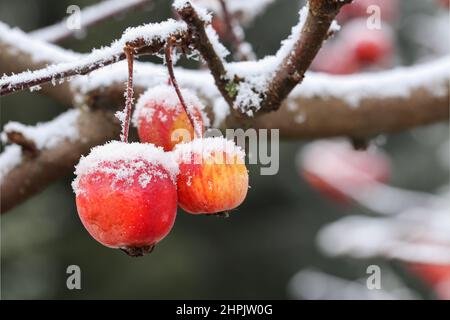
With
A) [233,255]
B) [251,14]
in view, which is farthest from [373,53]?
[233,255]

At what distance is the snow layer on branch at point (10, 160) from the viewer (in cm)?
99

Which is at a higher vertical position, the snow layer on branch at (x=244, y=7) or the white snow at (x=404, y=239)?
the snow layer on branch at (x=244, y=7)

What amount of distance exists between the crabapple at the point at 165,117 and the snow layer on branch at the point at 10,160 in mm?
355

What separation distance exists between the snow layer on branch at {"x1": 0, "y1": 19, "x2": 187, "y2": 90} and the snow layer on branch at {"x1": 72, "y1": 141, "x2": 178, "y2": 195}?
8 cm

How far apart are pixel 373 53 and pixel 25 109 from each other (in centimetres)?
368

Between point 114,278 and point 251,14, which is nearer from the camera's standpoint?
point 251,14

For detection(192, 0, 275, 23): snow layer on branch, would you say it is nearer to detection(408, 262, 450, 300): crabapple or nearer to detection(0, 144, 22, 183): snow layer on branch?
detection(0, 144, 22, 183): snow layer on branch

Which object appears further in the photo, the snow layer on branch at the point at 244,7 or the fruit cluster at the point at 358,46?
the fruit cluster at the point at 358,46

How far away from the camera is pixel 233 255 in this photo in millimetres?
6004

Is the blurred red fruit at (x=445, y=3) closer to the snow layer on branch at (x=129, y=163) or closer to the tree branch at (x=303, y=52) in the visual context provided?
the tree branch at (x=303, y=52)

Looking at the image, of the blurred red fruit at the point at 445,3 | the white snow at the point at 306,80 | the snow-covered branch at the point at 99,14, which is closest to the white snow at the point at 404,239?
the blurred red fruit at the point at 445,3

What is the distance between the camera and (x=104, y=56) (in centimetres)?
57

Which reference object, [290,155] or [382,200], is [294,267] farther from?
[382,200]

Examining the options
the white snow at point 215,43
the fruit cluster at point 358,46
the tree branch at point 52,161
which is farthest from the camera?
the fruit cluster at point 358,46
